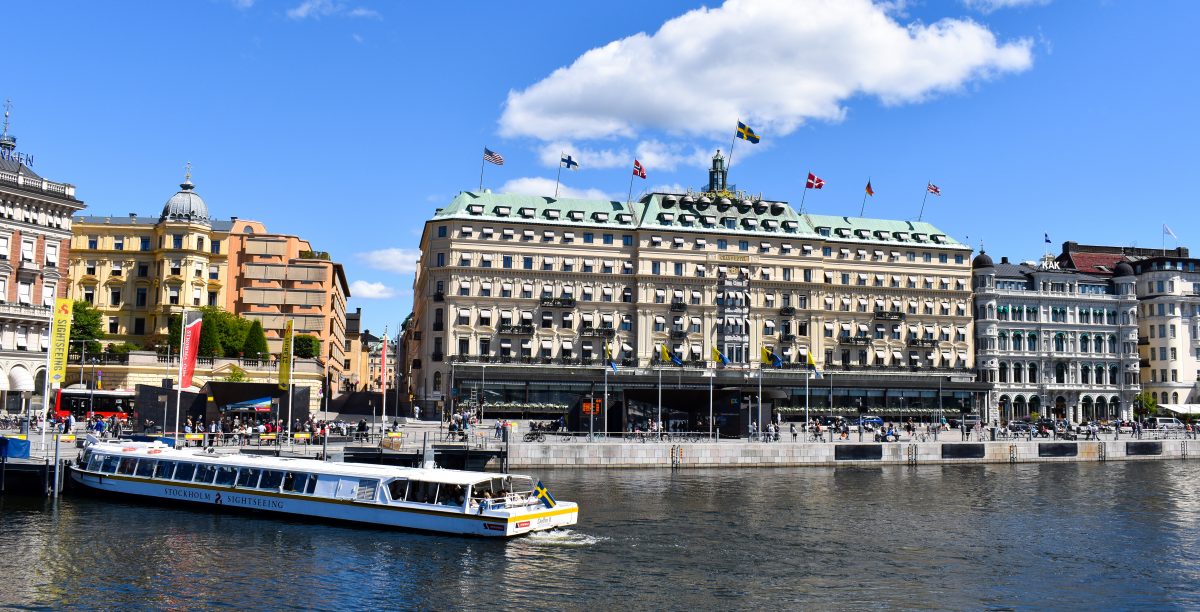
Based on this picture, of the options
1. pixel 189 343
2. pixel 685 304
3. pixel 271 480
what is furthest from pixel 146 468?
pixel 685 304

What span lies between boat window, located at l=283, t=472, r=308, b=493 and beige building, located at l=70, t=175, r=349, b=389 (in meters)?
75.7

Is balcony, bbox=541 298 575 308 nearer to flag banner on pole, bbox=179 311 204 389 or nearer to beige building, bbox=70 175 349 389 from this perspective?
beige building, bbox=70 175 349 389

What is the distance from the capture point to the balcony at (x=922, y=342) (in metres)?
135

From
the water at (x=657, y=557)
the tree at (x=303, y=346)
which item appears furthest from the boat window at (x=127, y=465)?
the tree at (x=303, y=346)

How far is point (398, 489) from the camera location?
1848 inches

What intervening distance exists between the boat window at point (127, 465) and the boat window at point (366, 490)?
15132 millimetres

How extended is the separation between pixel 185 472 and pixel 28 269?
45789 mm

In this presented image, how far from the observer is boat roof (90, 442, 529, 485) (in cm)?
4650

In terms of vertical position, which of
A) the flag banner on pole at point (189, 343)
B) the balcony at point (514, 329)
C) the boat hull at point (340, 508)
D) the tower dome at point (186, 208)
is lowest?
the boat hull at point (340, 508)

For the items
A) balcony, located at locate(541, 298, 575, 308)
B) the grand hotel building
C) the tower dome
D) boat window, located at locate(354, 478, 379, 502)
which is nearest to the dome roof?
the tower dome

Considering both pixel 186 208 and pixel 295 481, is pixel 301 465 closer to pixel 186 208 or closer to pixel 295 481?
pixel 295 481

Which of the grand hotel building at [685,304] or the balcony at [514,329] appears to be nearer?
the grand hotel building at [685,304]

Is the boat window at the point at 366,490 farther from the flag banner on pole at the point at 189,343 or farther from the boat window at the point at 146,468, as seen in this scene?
the flag banner on pole at the point at 189,343

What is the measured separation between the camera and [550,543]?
141 ft
